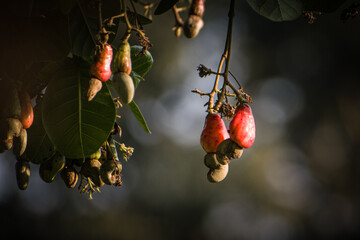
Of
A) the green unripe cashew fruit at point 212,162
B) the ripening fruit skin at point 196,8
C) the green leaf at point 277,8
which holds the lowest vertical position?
the green unripe cashew fruit at point 212,162

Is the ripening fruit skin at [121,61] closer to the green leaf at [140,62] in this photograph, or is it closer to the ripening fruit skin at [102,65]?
the ripening fruit skin at [102,65]

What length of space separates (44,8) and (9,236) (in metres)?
8.69

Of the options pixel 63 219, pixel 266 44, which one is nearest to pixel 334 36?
pixel 266 44

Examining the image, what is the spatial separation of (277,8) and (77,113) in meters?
0.36

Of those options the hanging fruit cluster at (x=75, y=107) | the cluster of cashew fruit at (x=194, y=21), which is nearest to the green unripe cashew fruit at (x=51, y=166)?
the hanging fruit cluster at (x=75, y=107)

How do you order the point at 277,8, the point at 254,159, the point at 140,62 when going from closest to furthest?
the point at 277,8, the point at 140,62, the point at 254,159

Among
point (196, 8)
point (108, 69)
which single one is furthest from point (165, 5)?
point (108, 69)

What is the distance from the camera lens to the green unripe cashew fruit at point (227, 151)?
67 cm

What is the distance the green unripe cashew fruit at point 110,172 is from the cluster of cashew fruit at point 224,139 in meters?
0.16

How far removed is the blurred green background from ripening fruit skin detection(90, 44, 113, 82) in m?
9.07

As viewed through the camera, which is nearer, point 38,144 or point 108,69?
point 108,69

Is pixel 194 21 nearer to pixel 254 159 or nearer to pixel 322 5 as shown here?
pixel 322 5

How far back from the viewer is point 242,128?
68 cm

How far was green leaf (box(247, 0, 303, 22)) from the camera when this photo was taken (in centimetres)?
68
